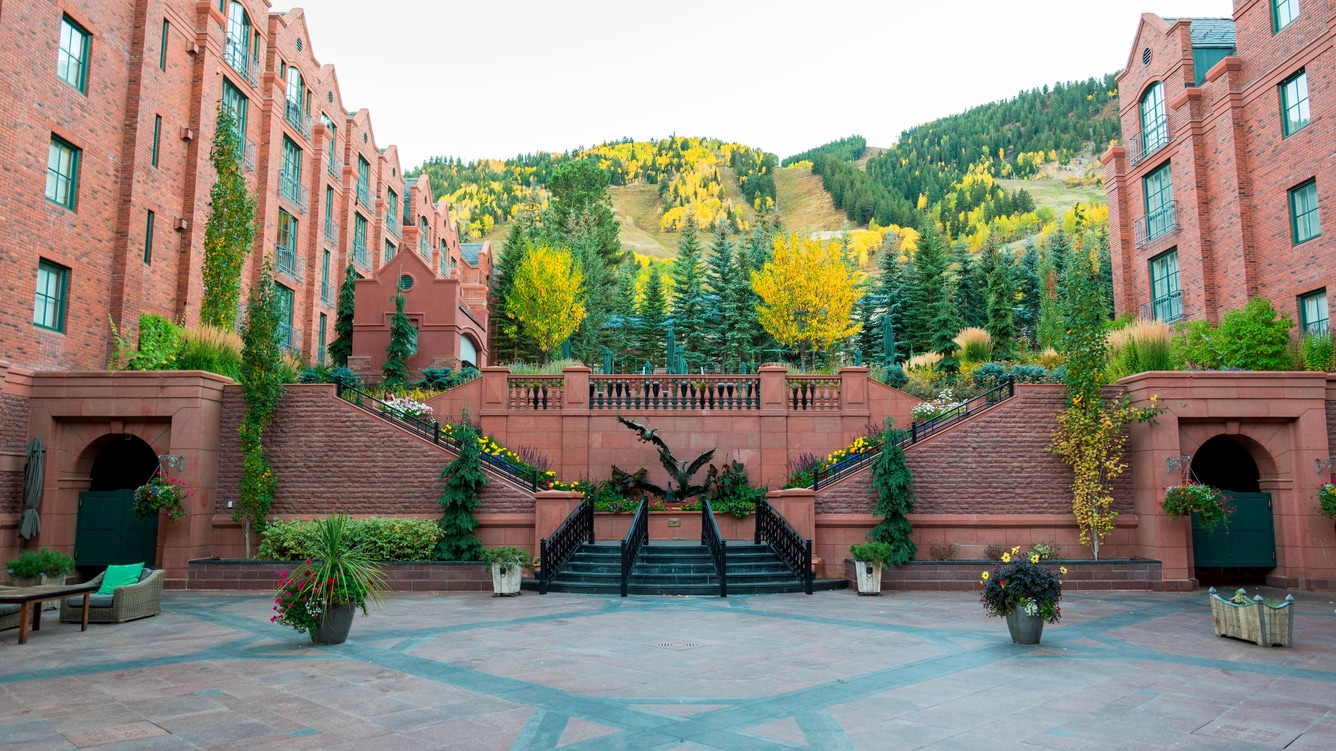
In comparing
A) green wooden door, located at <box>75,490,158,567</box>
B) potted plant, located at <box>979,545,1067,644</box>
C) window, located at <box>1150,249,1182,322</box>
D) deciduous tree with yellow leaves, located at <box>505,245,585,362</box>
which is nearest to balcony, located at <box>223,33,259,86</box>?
deciduous tree with yellow leaves, located at <box>505,245,585,362</box>

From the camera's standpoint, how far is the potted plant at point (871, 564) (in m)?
15.6

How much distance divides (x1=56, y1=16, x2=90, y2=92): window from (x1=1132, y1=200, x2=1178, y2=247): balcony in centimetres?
3335

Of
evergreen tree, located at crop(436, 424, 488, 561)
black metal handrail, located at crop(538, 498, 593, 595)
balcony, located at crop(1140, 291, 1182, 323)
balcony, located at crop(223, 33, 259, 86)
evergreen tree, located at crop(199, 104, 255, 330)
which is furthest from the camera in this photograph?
balcony, located at crop(1140, 291, 1182, 323)

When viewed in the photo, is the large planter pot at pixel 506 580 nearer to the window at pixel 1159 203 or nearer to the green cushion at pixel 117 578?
the green cushion at pixel 117 578

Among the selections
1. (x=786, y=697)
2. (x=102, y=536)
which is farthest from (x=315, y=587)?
(x=102, y=536)

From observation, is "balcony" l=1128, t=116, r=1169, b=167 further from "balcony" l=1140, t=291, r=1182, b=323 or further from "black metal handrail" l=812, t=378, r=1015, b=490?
"black metal handrail" l=812, t=378, r=1015, b=490

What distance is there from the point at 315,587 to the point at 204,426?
10174 mm

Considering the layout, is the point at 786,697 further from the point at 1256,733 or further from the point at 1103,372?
the point at 1103,372

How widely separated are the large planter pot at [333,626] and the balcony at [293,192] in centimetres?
2547

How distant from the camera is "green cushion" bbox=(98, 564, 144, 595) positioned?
42.1 feet

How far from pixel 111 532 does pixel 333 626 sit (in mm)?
11229

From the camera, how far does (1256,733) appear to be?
6.50 metres

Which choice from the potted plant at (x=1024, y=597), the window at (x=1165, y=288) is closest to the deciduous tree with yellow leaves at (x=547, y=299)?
the window at (x=1165, y=288)

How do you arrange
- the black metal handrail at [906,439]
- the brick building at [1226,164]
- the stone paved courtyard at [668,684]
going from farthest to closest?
1. the brick building at [1226,164]
2. the black metal handrail at [906,439]
3. the stone paved courtyard at [668,684]
